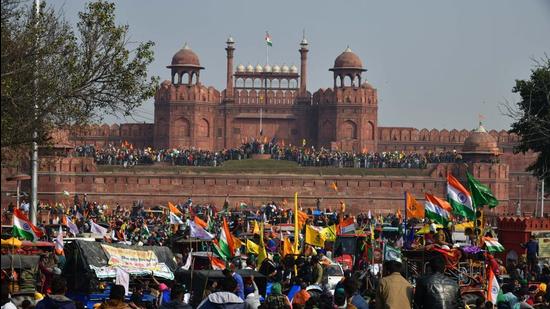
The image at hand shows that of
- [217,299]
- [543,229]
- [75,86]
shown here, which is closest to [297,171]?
[543,229]

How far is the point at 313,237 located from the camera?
24.8 m

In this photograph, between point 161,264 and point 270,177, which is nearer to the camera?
point 161,264

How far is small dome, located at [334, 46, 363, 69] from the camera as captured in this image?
270 feet

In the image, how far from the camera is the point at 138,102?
21328 millimetres

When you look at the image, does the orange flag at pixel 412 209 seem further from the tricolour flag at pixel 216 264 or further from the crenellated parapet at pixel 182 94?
the crenellated parapet at pixel 182 94

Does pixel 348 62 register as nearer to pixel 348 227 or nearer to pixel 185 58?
pixel 185 58

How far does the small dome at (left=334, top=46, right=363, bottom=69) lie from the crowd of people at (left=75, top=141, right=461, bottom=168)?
939 centimetres

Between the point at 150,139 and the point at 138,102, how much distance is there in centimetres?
5999

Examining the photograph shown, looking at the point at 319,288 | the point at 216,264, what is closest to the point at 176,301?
the point at 319,288

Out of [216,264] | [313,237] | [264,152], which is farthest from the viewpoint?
[264,152]

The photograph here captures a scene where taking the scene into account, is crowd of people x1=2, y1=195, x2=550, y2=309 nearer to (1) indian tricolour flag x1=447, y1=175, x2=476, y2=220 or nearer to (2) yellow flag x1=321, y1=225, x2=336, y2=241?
(2) yellow flag x1=321, y1=225, x2=336, y2=241

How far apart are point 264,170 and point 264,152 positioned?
12.8 feet

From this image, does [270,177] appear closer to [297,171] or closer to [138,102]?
[297,171]

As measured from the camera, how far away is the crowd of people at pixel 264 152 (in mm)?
70312
